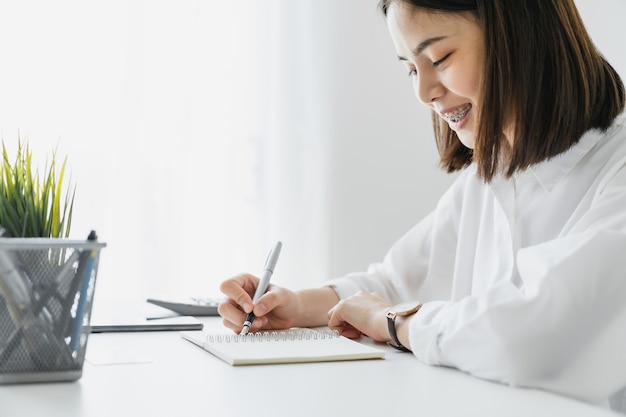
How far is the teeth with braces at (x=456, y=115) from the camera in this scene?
1.30 meters

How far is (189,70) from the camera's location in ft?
8.43

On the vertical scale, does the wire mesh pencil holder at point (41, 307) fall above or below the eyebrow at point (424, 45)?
below

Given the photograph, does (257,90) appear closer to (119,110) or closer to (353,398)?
(119,110)

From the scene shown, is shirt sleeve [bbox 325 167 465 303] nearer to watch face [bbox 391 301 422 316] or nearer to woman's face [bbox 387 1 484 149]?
woman's face [bbox 387 1 484 149]

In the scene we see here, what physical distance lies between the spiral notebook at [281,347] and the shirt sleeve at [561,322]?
4.1 inches

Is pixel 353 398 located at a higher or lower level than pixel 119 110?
lower

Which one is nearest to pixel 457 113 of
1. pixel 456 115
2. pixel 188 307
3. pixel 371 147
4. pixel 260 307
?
pixel 456 115

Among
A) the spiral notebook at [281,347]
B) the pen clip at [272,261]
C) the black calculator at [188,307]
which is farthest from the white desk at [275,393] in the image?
the black calculator at [188,307]

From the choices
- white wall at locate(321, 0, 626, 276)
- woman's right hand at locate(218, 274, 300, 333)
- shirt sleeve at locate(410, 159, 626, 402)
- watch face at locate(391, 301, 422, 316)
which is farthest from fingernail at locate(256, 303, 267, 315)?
white wall at locate(321, 0, 626, 276)

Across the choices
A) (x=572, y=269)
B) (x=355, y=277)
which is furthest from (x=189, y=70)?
(x=572, y=269)

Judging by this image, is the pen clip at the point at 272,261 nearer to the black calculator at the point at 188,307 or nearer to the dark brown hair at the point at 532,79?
the black calculator at the point at 188,307

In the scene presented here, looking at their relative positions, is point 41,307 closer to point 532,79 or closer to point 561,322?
point 561,322

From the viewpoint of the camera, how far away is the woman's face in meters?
1.20

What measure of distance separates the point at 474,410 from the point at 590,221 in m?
0.41
